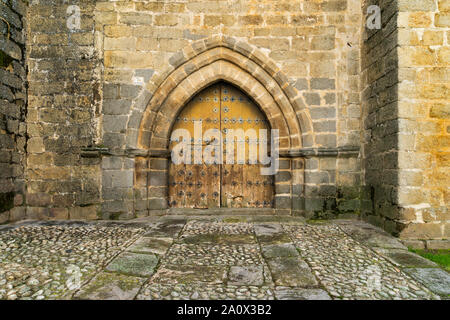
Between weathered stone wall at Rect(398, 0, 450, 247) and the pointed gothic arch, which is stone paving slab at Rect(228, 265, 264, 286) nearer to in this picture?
weathered stone wall at Rect(398, 0, 450, 247)

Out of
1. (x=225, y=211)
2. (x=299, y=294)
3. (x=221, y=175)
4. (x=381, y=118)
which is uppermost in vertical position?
(x=381, y=118)

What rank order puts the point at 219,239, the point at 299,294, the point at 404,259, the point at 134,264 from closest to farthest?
1. the point at 299,294
2. the point at 134,264
3. the point at 404,259
4. the point at 219,239

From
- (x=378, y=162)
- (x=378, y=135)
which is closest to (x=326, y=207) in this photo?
(x=378, y=162)

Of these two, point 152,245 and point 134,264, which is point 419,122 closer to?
point 152,245

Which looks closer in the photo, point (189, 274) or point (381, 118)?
point (189, 274)

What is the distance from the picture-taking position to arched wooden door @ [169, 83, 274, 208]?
4.46 m

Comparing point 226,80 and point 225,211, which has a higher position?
point 226,80

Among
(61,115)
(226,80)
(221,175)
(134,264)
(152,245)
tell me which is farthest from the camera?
(221,175)

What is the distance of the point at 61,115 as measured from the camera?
13.3 ft

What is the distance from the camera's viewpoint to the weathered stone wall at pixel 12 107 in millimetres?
3704

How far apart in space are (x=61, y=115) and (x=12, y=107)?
63 centimetres

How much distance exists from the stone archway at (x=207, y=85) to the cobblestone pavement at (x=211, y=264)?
93 cm

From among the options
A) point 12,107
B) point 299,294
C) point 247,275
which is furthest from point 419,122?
point 12,107

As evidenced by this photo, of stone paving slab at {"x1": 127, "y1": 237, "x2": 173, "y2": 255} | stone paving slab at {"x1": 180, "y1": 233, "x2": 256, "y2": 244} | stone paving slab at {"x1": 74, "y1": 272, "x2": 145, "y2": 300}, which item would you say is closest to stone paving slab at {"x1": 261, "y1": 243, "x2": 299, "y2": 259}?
stone paving slab at {"x1": 180, "y1": 233, "x2": 256, "y2": 244}
